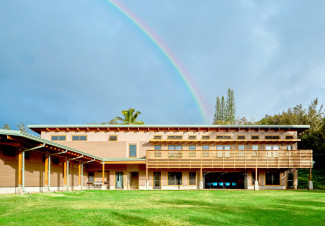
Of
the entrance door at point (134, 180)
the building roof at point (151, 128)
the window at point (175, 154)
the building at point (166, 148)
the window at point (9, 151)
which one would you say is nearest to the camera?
the window at point (9, 151)

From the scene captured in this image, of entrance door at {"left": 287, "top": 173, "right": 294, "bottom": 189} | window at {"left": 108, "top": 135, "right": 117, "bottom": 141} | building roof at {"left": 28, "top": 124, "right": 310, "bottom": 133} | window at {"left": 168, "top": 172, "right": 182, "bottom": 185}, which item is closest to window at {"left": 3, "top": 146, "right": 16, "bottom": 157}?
building roof at {"left": 28, "top": 124, "right": 310, "bottom": 133}

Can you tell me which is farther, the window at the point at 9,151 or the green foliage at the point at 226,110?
the green foliage at the point at 226,110

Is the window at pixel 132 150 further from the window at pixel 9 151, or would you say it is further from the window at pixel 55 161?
the window at pixel 9 151

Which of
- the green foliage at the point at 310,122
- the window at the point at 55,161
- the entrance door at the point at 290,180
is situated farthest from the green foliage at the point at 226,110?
the window at the point at 55,161

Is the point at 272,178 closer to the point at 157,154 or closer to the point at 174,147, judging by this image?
the point at 174,147

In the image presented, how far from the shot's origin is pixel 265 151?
29.0 metres

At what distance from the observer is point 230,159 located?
28.8 m

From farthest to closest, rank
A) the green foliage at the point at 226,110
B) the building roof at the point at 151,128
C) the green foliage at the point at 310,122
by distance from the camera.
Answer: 1. the green foliage at the point at 226,110
2. the green foliage at the point at 310,122
3. the building roof at the point at 151,128

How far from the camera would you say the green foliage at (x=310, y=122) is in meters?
41.6

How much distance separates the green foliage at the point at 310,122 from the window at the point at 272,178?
12.3 meters

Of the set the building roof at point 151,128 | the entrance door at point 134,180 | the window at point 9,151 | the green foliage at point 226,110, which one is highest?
the green foliage at point 226,110

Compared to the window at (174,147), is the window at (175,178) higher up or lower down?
lower down

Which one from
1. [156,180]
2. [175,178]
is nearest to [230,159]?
[175,178]

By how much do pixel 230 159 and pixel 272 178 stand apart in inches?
216
